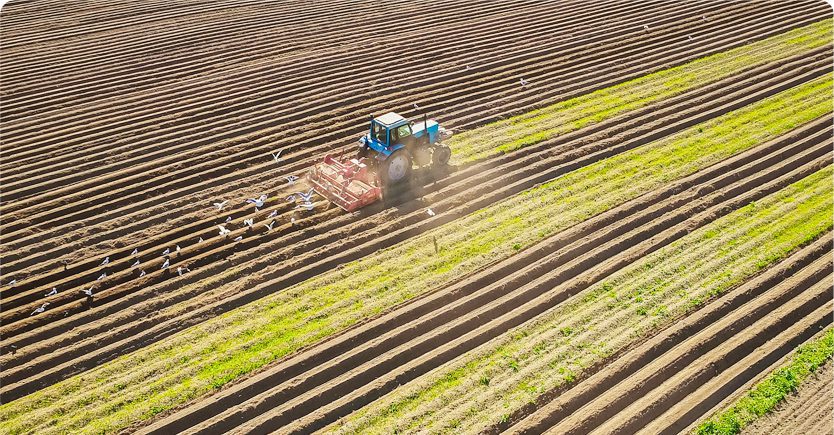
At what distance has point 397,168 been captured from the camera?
13.3 meters

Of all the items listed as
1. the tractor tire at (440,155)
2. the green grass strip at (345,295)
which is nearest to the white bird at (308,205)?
the green grass strip at (345,295)

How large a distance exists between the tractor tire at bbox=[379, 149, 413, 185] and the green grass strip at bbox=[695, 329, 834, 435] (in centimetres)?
789

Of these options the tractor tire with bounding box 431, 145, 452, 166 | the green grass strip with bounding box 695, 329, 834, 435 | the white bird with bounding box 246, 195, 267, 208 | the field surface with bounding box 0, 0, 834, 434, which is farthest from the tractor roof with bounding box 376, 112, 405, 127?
the green grass strip with bounding box 695, 329, 834, 435

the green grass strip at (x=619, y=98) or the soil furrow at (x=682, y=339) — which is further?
the green grass strip at (x=619, y=98)

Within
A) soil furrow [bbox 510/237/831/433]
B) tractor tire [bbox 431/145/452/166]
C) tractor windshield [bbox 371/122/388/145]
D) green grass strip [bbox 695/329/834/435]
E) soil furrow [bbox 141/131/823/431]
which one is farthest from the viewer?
tractor tire [bbox 431/145/452/166]

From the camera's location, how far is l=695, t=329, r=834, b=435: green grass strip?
831 cm

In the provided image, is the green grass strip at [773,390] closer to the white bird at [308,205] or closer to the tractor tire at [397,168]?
the tractor tire at [397,168]

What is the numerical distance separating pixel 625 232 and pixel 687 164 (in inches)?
134

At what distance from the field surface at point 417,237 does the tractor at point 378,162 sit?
44cm

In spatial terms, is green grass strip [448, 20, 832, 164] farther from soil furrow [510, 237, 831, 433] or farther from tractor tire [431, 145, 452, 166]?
soil furrow [510, 237, 831, 433]

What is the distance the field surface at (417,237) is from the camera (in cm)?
892

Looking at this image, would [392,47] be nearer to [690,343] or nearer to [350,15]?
[350,15]

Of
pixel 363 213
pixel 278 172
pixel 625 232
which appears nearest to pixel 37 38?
pixel 278 172

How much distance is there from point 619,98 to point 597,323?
9742mm
